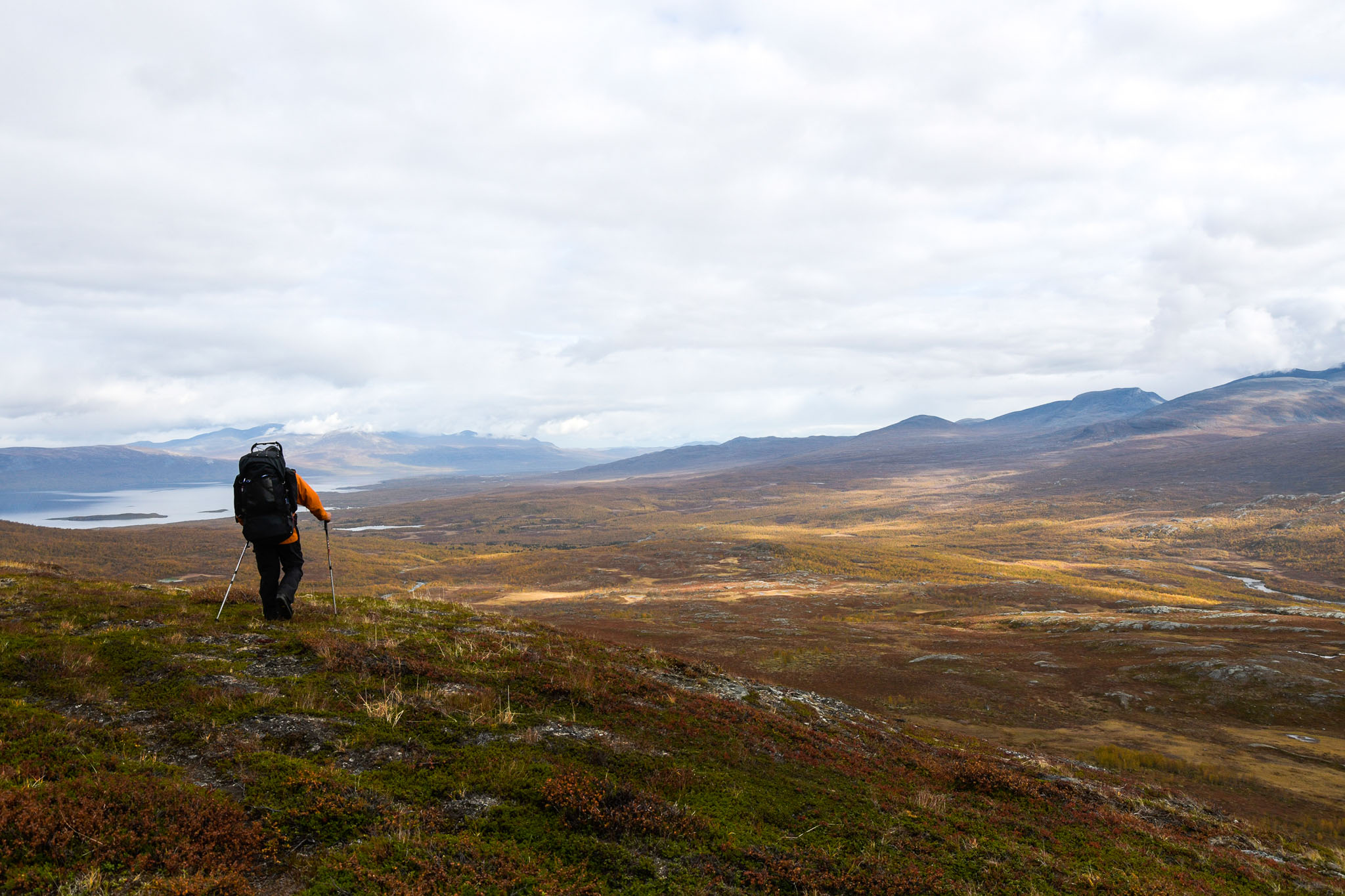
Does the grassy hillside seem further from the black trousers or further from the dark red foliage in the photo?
the black trousers

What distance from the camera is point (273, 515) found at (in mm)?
11570

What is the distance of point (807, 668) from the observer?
26891 millimetres

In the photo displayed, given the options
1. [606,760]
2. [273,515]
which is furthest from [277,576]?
[606,760]

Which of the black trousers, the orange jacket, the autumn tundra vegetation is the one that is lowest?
the autumn tundra vegetation

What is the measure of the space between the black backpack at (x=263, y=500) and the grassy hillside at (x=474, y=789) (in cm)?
207

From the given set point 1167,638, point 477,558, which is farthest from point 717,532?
point 1167,638

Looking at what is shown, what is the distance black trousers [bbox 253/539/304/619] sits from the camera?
12084mm

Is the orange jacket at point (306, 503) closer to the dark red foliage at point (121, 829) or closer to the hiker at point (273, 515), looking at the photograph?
the hiker at point (273, 515)

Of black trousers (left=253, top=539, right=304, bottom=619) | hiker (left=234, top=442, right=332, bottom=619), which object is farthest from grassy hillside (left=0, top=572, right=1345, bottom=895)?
hiker (left=234, top=442, right=332, bottom=619)

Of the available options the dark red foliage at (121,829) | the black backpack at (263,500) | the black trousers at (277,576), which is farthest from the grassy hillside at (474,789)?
the black backpack at (263,500)

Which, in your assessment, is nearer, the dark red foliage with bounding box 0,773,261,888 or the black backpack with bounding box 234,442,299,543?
the dark red foliage with bounding box 0,773,261,888

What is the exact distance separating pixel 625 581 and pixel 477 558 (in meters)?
45.3

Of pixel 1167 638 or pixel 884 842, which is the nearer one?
pixel 884 842

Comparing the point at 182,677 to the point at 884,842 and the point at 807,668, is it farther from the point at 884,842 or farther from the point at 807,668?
the point at 807,668
